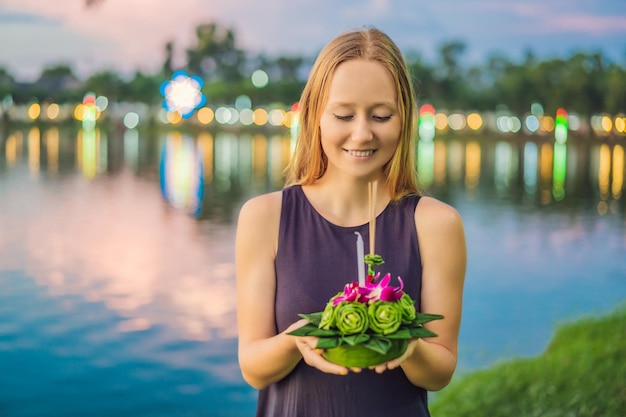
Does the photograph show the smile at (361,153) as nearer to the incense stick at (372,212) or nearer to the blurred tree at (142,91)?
the incense stick at (372,212)

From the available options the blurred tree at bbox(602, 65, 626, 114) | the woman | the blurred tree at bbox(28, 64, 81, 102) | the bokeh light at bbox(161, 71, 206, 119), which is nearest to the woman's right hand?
the woman

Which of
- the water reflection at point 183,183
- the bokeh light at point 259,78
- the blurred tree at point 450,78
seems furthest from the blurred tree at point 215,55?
the water reflection at point 183,183

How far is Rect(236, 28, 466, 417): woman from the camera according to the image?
2.01 m

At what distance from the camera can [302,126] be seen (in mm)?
2191

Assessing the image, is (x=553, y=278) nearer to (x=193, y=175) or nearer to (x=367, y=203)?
(x=367, y=203)

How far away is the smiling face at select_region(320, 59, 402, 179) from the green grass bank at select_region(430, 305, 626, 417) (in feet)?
12.9

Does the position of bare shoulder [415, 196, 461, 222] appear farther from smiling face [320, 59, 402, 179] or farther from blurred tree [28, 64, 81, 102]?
blurred tree [28, 64, 81, 102]

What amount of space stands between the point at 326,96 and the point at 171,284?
33.7 ft

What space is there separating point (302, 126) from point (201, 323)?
8.03 metres

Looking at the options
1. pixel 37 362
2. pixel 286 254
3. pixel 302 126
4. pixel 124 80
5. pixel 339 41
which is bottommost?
pixel 37 362

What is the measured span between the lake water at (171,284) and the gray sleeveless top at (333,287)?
5.61m

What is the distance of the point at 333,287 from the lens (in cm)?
202

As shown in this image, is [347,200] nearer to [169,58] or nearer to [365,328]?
[365,328]

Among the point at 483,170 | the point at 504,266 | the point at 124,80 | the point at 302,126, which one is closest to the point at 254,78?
the point at 124,80
